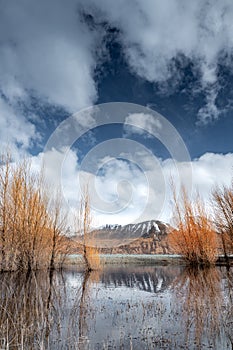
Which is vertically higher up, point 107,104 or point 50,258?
point 107,104

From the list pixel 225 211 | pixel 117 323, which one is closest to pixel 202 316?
pixel 117 323

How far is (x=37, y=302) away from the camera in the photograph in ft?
24.2

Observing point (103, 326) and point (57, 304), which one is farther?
point (57, 304)

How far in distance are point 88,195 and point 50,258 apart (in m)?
5.86

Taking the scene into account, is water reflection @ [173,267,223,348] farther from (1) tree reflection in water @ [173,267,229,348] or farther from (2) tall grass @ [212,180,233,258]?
(2) tall grass @ [212,180,233,258]

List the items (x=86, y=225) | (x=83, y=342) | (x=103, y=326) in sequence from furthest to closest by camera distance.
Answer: (x=86, y=225) < (x=103, y=326) < (x=83, y=342)

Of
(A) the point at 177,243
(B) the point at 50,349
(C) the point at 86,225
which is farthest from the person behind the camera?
(A) the point at 177,243

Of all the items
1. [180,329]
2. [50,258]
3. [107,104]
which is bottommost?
[180,329]

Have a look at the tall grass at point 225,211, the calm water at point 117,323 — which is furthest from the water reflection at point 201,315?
the tall grass at point 225,211

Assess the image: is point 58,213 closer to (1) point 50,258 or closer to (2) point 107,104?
(1) point 50,258

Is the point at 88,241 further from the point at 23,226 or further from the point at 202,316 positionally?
the point at 202,316

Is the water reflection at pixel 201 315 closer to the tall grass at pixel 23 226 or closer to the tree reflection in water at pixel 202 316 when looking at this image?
the tree reflection in water at pixel 202 316

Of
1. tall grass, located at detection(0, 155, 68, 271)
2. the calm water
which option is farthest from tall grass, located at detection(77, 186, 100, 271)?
the calm water

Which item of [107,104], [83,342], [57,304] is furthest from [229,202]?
[83,342]
